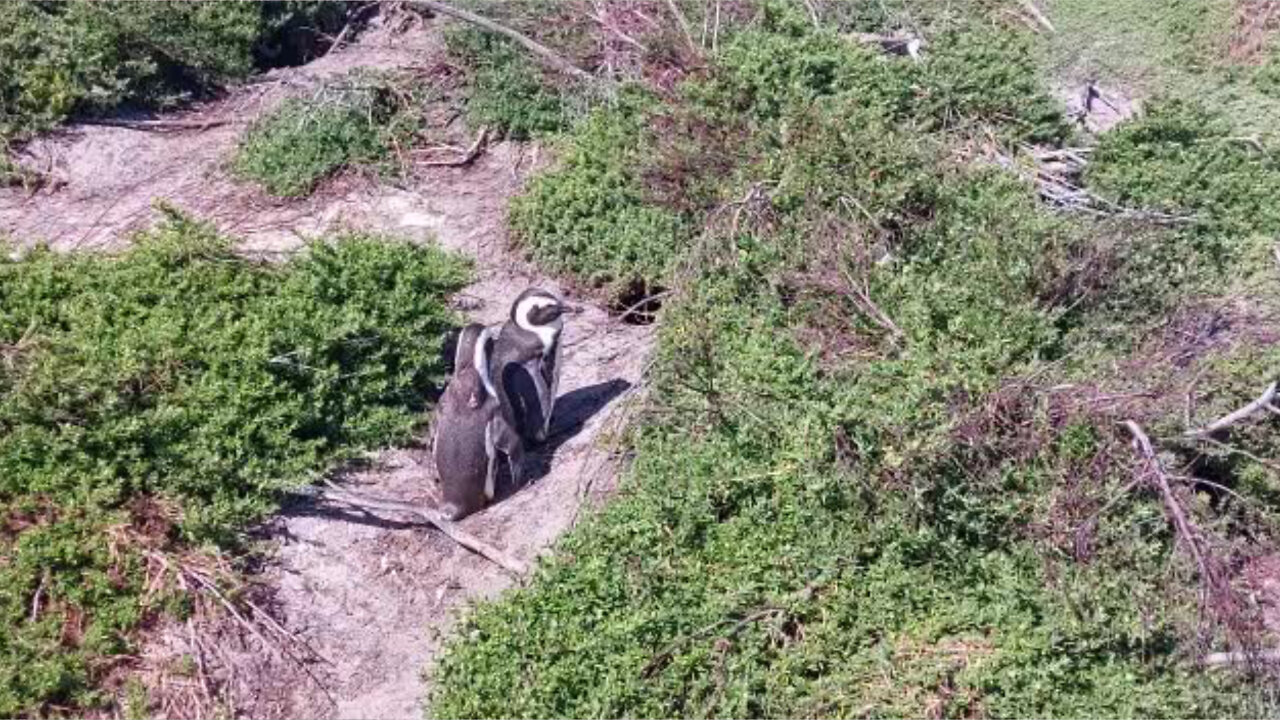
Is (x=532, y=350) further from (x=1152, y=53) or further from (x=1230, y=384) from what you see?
(x=1152, y=53)

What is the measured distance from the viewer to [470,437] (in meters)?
6.60

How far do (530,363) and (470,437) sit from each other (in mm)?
611

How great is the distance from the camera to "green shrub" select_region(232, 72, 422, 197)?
8711 mm

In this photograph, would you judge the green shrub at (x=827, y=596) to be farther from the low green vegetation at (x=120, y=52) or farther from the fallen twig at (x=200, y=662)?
the low green vegetation at (x=120, y=52)

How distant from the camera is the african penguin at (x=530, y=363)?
22.9ft

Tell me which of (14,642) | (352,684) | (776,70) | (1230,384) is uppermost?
(776,70)

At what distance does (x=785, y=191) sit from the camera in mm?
7316

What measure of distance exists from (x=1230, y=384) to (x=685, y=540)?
2235 mm

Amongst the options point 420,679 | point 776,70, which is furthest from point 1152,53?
point 420,679

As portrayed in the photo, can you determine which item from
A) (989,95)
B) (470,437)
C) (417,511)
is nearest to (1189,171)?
(989,95)

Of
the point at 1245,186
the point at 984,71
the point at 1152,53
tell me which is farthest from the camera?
the point at 1152,53

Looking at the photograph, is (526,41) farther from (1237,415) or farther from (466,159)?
(1237,415)

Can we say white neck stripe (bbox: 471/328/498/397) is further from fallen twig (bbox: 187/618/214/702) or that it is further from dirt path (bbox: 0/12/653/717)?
fallen twig (bbox: 187/618/214/702)

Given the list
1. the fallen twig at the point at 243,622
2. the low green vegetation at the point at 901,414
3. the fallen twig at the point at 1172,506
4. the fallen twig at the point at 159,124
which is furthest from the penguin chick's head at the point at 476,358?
the fallen twig at the point at 159,124
